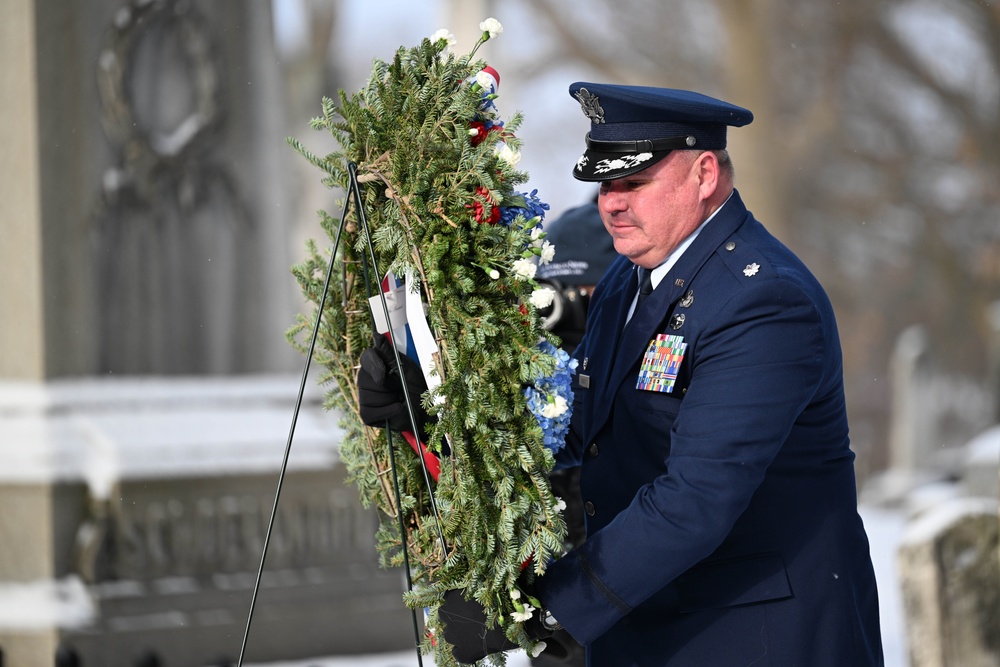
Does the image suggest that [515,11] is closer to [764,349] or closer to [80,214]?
[80,214]

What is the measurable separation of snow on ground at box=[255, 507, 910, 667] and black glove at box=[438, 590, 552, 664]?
79.1 inches

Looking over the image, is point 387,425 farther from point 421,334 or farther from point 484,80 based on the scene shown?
point 484,80

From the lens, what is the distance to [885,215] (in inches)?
740

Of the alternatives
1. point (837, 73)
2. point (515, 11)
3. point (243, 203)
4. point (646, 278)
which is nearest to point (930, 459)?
point (837, 73)

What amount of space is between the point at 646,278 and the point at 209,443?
12.1ft

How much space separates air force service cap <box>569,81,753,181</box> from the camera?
2.33 meters

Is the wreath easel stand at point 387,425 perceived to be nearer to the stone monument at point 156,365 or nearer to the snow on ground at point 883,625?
the snow on ground at point 883,625

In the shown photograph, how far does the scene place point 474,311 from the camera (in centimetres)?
232

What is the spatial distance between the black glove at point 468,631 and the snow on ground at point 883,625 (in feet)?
6.59

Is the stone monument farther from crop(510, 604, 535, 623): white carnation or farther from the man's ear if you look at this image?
the man's ear

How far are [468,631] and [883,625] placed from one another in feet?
19.6

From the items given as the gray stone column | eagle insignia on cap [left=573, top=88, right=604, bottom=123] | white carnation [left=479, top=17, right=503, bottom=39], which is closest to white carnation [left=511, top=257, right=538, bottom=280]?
eagle insignia on cap [left=573, top=88, right=604, bottom=123]

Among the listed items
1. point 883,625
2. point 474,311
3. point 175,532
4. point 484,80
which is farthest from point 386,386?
point 883,625

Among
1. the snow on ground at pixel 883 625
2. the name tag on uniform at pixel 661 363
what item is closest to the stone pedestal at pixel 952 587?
the snow on ground at pixel 883 625
